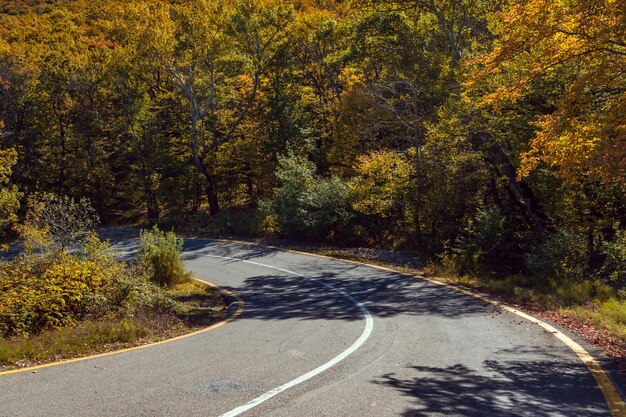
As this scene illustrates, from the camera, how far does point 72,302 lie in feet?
31.2

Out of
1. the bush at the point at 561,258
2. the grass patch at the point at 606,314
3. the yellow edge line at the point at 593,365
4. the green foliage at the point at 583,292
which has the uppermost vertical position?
the bush at the point at 561,258

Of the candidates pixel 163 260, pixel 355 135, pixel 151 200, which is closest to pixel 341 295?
pixel 163 260

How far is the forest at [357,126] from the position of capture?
30.4 ft

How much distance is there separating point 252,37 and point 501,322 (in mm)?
29850

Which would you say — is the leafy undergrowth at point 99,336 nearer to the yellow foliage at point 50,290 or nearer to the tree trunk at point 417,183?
the yellow foliage at point 50,290

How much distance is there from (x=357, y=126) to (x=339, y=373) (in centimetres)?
2498

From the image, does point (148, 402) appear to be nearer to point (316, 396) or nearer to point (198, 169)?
point (316, 396)

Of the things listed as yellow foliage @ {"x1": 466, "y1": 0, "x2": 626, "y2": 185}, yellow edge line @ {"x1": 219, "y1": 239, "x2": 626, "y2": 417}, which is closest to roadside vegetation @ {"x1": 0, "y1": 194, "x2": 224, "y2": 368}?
yellow edge line @ {"x1": 219, "y1": 239, "x2": 626, "y2": 417}

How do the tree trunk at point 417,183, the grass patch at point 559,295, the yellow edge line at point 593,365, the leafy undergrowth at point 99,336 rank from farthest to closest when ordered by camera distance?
1. the tree trunk at point 417,183
2. the grass patch at point 559,295
3. the leafy undergrowth at point 99,336
4. the yellow edge line at point 593,365

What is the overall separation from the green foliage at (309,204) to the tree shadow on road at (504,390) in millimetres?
17364

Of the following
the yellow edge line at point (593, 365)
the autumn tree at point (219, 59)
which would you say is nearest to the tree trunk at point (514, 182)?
the yellow edge line at point (593, 365)

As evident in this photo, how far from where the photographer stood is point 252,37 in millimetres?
34250

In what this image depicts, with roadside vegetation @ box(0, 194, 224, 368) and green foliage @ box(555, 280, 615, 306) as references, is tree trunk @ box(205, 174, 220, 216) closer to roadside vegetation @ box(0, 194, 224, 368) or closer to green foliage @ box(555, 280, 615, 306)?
roadside vegetation @ box(0, 194, 224, 368)

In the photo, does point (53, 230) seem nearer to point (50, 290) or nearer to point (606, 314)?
point (50, 290)
